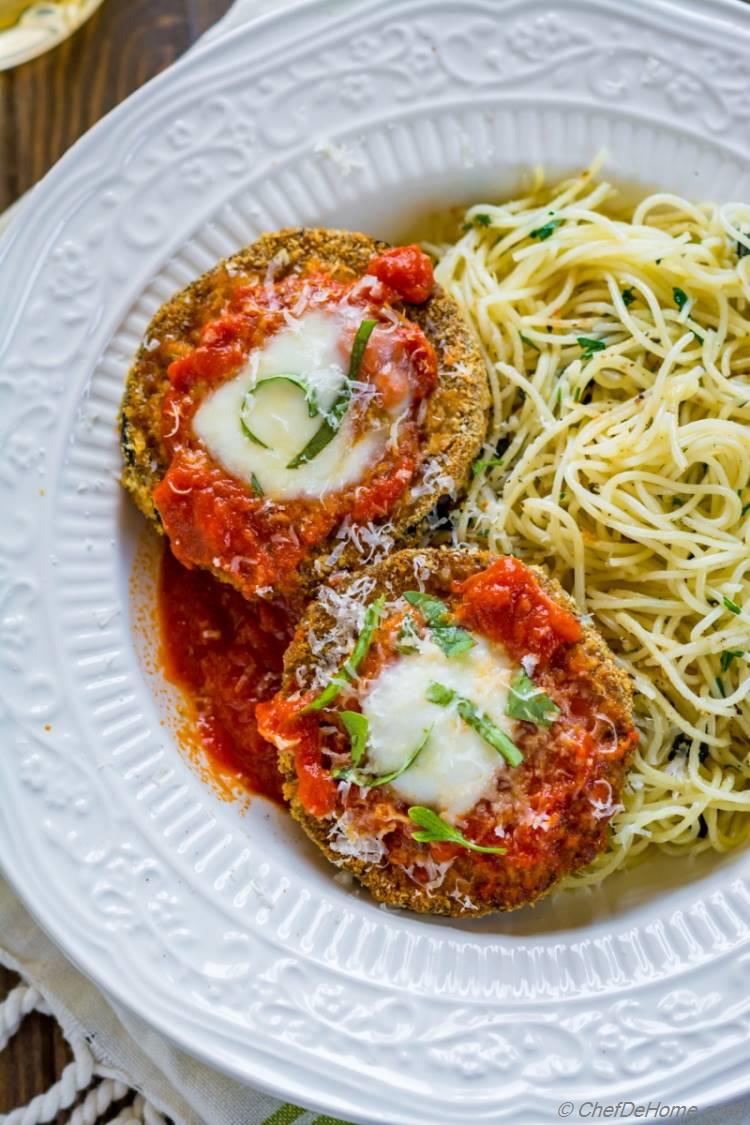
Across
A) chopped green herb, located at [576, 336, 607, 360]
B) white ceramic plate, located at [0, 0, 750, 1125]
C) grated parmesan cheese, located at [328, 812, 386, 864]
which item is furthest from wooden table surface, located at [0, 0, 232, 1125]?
grated parmesan cheese, located at [328, 812, 386, 864]

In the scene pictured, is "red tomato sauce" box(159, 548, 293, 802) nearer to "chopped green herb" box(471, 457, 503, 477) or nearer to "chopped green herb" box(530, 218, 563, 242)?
"chopped green herb" box(471, 457, 503, 477)

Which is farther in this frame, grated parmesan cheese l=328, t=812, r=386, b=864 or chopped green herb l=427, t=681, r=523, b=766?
grated parmesan cheese l=328, t=812, r=386, b=864

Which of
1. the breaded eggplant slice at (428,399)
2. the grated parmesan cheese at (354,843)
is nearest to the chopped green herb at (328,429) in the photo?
the breaded eggplant slice at (428,399)

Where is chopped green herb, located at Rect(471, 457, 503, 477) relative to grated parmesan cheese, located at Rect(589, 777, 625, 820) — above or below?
above

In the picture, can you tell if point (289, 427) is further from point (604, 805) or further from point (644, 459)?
point (604, 805)

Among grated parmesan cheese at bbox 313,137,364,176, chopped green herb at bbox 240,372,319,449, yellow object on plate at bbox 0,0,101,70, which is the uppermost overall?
yellow object on plate at bbox 0,0,101,70

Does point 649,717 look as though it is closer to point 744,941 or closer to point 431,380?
point 744,941
